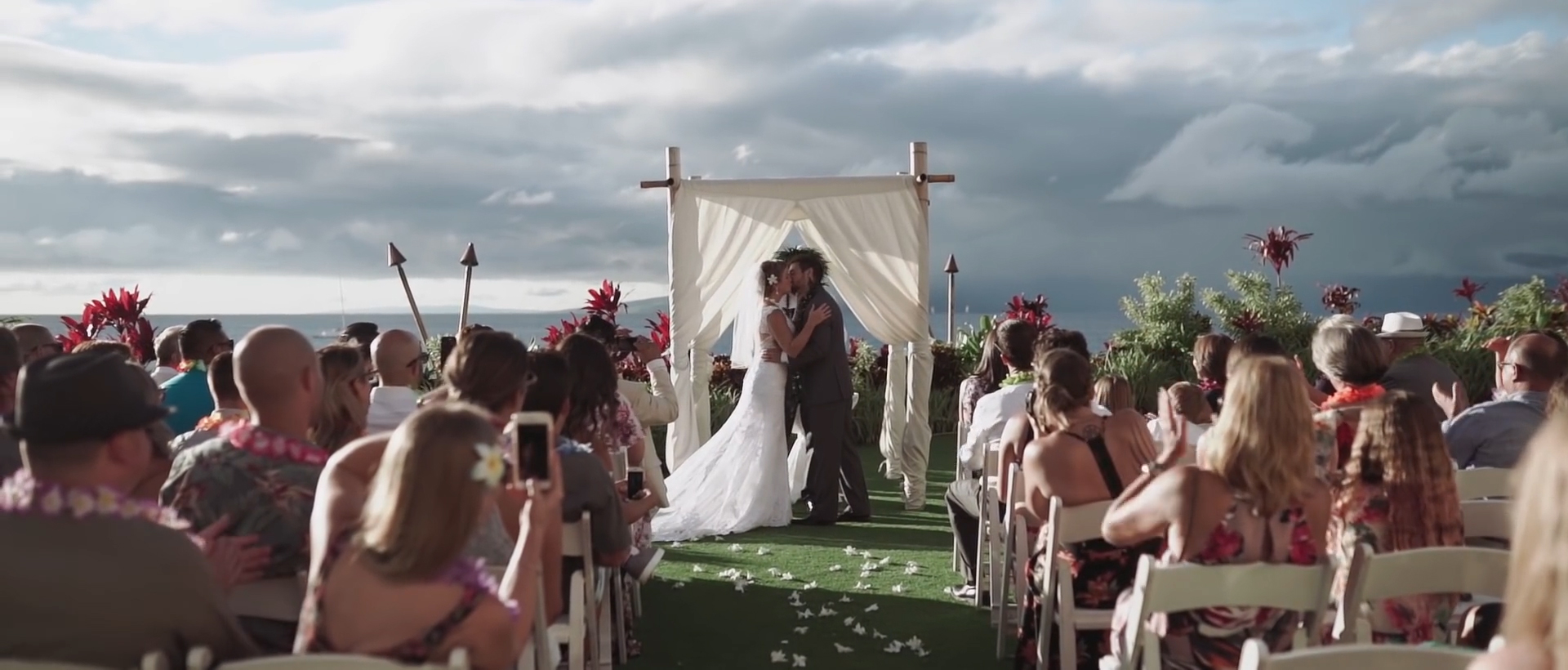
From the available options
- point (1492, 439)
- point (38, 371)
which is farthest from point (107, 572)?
point (1492, 439)

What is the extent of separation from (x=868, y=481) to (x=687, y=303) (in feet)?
7.25

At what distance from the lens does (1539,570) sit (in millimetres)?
1636

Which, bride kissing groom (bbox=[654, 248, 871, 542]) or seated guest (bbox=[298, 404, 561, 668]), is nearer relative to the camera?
seated guest (bbox=[298, 404, 561, 668])

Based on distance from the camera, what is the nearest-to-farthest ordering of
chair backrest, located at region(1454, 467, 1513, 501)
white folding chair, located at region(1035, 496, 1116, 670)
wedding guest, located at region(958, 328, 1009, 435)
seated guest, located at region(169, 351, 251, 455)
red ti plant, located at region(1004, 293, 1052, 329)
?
seated guest, located at region(169, 351, 251, 455) → white folding chair, located at region(1035, 496, 1116, 670) → chair backrest, located at region(1454, 467, 1513, 501) → wedding guest, located at region(958, 328, 1009, 435) → red ti plant, located at region(1004, 293, 1052, 329)

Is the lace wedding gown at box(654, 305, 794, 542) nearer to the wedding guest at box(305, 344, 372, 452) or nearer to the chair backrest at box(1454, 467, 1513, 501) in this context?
the wedding guest at box(305, 344, 372, 452)

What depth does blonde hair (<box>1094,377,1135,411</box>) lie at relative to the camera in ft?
16.1

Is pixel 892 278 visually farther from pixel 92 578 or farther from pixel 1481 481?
pixel 92 578

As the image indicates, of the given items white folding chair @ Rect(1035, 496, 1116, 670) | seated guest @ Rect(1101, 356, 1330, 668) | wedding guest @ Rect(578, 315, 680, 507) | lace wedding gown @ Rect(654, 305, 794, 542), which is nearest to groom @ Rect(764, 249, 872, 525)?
lace wedding gown @ Rect(654, 305, 794, 542)

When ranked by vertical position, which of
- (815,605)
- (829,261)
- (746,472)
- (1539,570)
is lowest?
(815,605)

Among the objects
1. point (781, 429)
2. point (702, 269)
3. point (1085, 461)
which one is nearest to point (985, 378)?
point (781, 429)

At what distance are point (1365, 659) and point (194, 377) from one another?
4.27 metres

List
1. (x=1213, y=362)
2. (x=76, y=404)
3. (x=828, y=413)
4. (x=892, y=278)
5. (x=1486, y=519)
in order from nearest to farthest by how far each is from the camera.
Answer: (x=76, y=404) → (x=1486, y=519) → (x=1213, y=362) → (x=828, y=413) → (x=892, y=278)

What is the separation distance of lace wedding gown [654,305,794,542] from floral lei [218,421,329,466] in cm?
475

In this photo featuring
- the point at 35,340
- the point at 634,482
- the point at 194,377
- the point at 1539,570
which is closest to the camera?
the point at 1539,570
